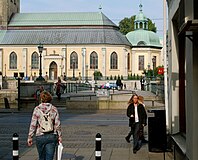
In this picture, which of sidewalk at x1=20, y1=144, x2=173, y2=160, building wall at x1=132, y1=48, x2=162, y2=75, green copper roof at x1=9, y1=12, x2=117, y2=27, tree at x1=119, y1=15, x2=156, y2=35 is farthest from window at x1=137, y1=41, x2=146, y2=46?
sidewalk at x1=20, y1=144, x2=173, y2=160

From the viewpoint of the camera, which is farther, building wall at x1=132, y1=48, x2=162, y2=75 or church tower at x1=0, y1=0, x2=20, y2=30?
building wall at x1=132, y1=48, x2=162, y2=75

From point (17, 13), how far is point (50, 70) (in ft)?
75.0

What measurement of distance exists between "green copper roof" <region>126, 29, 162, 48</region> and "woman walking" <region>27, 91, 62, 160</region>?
108 meters

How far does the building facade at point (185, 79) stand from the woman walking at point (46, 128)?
2506mm

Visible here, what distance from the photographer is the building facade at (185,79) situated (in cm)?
707

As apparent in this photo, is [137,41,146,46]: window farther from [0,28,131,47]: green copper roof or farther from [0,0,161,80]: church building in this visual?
[0,28,131,47]: green copper roof

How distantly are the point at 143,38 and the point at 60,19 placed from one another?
2165cm

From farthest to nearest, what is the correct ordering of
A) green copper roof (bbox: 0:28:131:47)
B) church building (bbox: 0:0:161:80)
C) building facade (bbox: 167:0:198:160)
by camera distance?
green copper roof (bbox: 0:28:131:47) → church building (bbox: 0:0:161:80) → building facade (bbox: 167:0:198:160)

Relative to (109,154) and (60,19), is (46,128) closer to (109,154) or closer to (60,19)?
Result: (109,154)

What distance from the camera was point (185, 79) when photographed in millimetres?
10422

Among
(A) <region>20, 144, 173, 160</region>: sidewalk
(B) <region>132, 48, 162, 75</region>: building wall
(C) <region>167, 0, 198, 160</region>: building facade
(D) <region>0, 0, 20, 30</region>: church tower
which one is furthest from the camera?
(B) <region>132, 48, 162, 75</region>: building wall

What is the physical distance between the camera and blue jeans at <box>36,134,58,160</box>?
28.7 feet

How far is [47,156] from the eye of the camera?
884 centimetres

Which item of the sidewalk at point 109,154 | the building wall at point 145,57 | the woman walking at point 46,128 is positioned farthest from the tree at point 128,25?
the woman walking at point 46,128
